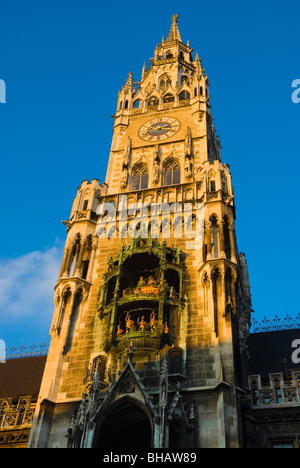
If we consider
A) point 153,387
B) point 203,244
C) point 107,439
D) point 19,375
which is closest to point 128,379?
point 153,387

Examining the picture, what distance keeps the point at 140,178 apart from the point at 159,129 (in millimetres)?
4756

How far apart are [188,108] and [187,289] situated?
666 inches

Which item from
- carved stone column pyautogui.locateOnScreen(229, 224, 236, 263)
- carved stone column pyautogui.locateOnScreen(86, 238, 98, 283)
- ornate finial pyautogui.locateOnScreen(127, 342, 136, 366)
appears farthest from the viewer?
carved stone column pyautogui.locateOnScreen(86, 238, 98, 283)

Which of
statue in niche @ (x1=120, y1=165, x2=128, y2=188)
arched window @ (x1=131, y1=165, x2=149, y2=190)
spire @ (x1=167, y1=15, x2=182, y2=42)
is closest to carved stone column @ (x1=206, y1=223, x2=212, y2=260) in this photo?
arched window @ (x1=131, y1=165, x2=149, y2=190)

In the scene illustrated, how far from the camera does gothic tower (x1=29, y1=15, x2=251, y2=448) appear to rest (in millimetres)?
19797

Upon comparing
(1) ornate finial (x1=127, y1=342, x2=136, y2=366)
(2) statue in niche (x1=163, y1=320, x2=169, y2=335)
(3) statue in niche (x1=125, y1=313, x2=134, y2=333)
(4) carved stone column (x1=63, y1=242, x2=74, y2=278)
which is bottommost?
(1) ornate finial (x1=127, y1=342, x2=136, y2=366)

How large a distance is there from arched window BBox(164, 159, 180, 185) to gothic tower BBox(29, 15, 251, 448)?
70mm

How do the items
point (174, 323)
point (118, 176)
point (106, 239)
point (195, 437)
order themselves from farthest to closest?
point (118, 176)
point (106, 239)
point (174, 323)
point (195, 437)

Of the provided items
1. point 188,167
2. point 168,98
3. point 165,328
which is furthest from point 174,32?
A: point 165,328

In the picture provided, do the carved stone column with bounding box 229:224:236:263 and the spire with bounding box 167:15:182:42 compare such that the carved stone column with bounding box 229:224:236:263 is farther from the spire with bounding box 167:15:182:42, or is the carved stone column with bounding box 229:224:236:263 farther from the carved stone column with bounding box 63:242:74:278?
the spire with bounding box 167:15:182:42

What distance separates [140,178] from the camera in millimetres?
32938

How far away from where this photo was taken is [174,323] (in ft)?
76.2

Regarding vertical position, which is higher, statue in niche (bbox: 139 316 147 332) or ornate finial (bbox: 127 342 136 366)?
statue in niche (bbox: 139 316 147 332)

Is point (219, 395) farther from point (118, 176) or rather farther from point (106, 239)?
point (118, 176)
